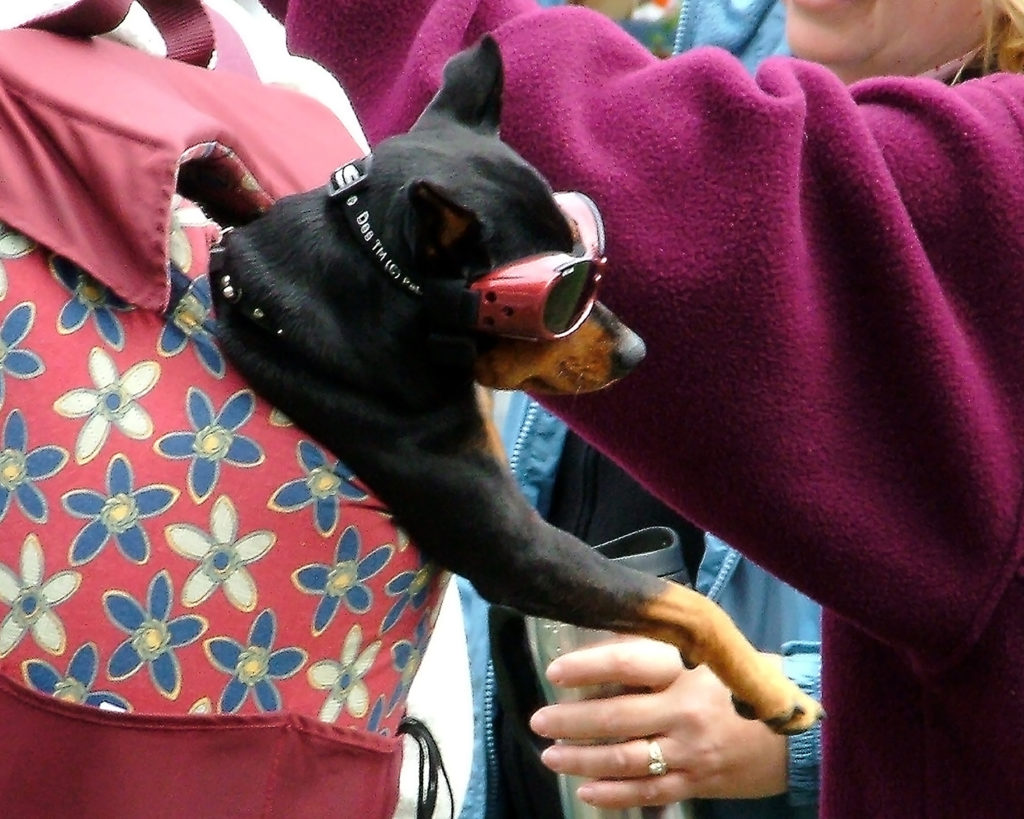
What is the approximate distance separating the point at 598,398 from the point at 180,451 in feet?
0.78

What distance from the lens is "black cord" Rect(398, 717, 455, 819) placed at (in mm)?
557

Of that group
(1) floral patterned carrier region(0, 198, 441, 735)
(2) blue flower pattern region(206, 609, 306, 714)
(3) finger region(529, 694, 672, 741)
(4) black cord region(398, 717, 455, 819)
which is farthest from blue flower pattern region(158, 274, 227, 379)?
(3) finger region(529, 694, 672, 741)

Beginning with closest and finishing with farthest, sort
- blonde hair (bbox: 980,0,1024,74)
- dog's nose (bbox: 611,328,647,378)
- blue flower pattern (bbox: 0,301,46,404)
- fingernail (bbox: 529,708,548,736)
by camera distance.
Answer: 1. blue flower pattern (bbox: 0,301,46,404)
2. dog's nose (bbox: 611,328,647,378)
3. blonde hair (bbox: 980,0,1024,74)
4. fingernail (bbox: 529,708,548,736)

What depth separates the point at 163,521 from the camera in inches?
16.1

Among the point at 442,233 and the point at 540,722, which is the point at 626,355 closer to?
the point at 442,233

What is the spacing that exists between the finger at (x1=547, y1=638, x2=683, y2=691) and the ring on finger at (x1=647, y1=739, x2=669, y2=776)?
6 centimetres

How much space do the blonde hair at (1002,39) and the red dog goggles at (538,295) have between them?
38 centimetres

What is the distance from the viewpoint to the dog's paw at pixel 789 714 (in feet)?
1.92

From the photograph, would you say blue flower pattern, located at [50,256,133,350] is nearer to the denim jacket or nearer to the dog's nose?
the dog's nose

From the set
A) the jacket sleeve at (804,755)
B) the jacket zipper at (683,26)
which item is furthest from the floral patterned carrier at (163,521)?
the jacket zipper at (683,26)

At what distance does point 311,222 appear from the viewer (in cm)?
45

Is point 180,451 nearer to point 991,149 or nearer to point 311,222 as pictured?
point 311,222

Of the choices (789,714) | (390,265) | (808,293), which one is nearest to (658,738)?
(789,714)

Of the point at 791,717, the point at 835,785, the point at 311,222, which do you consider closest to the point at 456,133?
the point at 311,222
